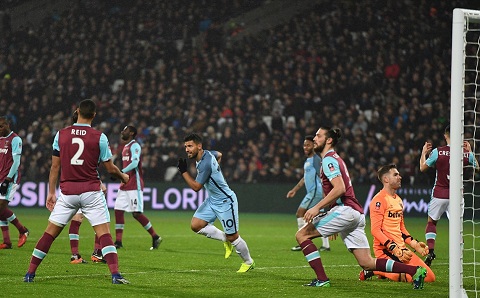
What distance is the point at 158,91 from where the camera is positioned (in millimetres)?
30828

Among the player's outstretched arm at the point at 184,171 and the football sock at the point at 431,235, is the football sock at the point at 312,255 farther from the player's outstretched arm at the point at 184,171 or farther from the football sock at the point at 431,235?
the football sock at the point at 431,235

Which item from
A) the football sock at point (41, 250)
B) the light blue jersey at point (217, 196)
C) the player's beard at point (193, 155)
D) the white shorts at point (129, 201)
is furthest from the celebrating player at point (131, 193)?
the football sock at point (41, 250)

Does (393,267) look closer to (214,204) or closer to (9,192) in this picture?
(214,204)

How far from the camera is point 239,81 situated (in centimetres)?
3125

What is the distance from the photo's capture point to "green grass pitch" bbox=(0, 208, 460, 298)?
9398 millimetres

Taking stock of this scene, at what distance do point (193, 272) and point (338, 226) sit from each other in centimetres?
282

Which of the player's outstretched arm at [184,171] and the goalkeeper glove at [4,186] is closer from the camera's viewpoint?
the player's outstretched arm at [184,171]

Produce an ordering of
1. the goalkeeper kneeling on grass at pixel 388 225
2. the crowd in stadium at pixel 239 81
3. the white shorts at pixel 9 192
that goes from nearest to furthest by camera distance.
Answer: the goalkeeper kneeling on grass at pixel 388 225, the white shorts at pixel 9 192, the crowd in stadium at pixel 239 81

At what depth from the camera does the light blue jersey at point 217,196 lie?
11.7m

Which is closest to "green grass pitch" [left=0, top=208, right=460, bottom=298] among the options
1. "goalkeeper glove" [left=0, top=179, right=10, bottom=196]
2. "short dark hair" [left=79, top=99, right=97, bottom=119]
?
"goalkeeper glove" [left=0, top=179, right=10, bottom=196]

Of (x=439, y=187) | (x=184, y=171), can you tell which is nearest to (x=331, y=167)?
(x=184, y=171)

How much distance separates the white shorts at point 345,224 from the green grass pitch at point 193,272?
0.61 metres

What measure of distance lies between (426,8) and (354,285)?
83.1 feet

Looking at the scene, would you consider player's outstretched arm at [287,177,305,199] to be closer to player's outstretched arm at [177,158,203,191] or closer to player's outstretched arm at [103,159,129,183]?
player's outstretched arm at [177,158,203,191]
